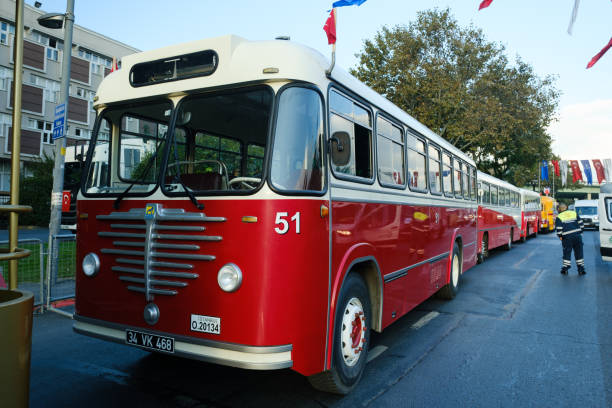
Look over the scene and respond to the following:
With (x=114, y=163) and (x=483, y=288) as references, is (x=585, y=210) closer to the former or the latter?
(x=483, y=288)

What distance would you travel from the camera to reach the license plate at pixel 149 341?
353 cm

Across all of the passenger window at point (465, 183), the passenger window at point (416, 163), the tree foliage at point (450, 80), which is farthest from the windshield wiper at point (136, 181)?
the tree foliage at point (450, 80)

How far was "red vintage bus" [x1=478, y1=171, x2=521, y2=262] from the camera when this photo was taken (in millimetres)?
14266

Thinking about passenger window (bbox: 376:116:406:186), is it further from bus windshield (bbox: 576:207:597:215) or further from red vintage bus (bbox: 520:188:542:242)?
bus windshield (bbox: 576:207:597:215)

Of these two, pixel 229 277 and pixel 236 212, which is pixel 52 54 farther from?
pixel 229 277

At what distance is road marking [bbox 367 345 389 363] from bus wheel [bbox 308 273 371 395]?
0.71m

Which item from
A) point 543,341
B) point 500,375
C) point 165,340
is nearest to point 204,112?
point 165,340

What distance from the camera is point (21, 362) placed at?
6.84 ft

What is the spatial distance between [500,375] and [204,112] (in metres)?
3.82

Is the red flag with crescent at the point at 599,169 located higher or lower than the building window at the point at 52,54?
lower

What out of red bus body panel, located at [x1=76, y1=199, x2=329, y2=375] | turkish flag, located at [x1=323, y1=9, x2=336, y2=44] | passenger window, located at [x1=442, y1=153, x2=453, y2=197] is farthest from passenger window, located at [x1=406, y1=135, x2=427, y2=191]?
red bus body panel, located at [x1=76, y1=199, x2=329, y2=375]

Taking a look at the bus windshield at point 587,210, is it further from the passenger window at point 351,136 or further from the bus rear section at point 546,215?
the passenger window at point 351,136

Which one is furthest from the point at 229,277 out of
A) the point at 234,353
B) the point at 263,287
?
the point at 234,353

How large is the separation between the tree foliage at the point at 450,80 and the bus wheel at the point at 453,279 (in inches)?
559
